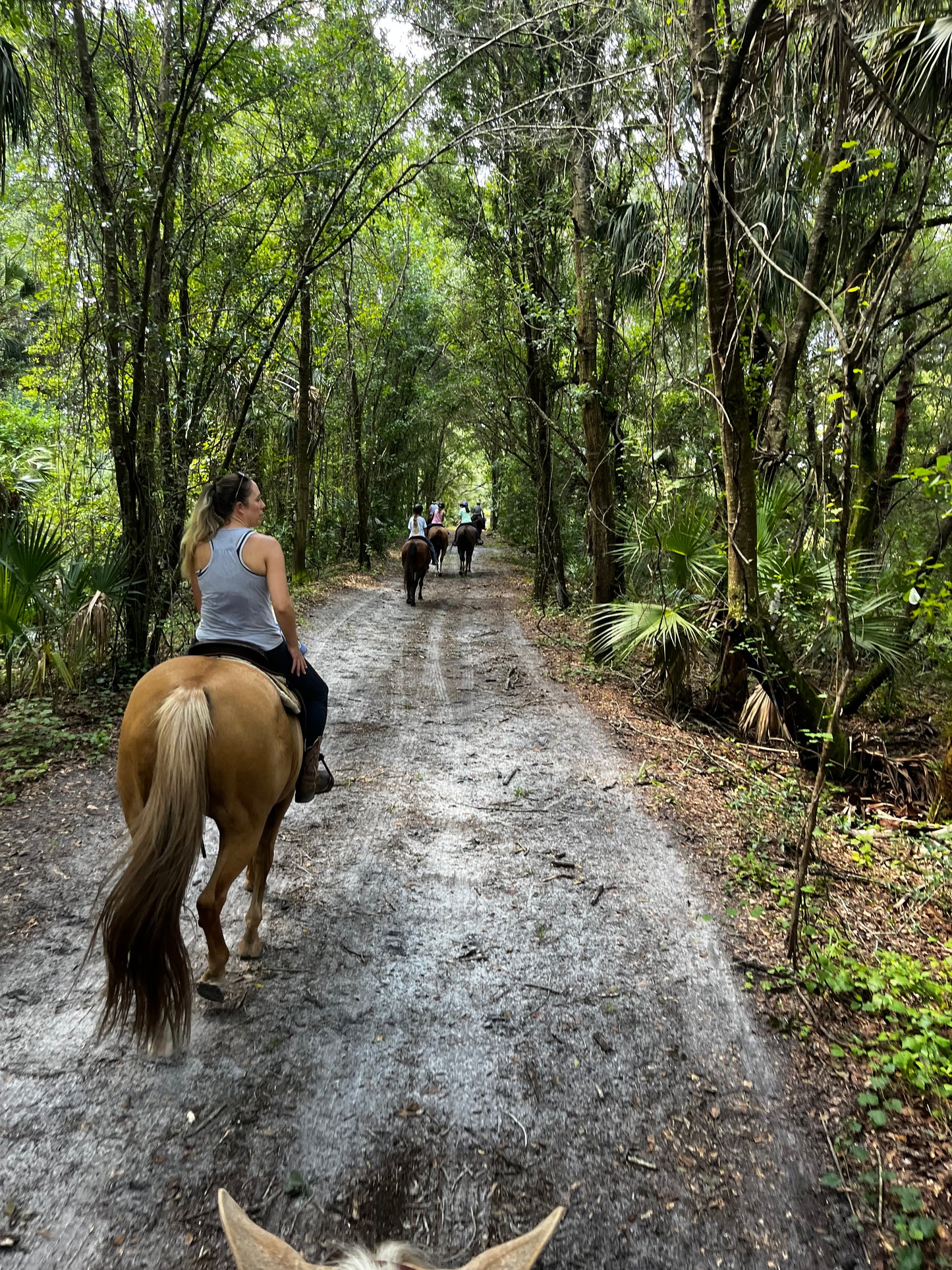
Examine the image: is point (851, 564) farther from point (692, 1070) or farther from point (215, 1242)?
point (215, 1242)

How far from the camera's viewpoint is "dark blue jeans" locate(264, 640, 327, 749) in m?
3.53

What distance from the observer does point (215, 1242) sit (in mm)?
1969

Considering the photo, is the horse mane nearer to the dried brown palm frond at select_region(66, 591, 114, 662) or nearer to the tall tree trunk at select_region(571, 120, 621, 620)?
the dried brown palm frond at select_region(66, 591, 114, 662)

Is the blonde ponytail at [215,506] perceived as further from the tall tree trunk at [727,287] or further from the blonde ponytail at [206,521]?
the tall tree trunk at [727,287]

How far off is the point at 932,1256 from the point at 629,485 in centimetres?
933

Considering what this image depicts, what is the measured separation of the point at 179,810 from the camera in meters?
2.50

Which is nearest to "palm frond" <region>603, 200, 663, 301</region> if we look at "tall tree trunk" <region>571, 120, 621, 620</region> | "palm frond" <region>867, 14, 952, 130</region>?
"tall tree trunk" <region>571, 120, 621, 620</region>

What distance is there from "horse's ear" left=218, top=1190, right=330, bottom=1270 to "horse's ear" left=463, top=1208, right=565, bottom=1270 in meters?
0.37

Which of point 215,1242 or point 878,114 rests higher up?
point 878,114

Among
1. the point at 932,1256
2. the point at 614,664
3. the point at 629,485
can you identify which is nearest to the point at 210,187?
the point at 629,485

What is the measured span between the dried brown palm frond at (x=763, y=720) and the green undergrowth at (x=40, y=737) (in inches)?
235

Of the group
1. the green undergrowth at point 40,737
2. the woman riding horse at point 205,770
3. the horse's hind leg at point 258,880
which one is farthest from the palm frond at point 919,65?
the green undergrowth at point 40,737

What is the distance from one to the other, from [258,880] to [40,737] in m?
3.40

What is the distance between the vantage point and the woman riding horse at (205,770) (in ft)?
8.10
